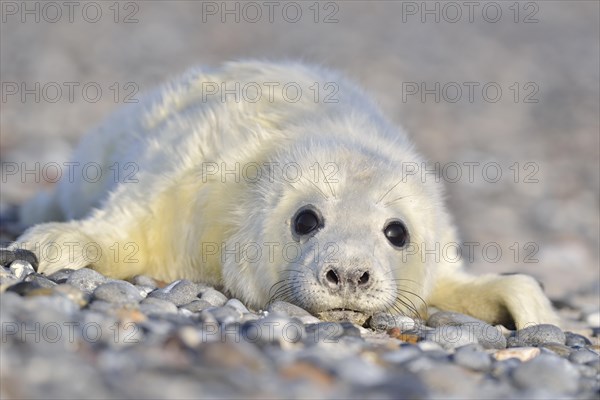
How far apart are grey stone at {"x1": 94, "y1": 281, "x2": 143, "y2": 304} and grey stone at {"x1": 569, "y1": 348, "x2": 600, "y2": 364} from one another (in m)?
1.80

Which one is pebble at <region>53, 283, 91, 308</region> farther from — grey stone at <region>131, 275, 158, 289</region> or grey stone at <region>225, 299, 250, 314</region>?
grey stone at <region>131, 275, 158, 289</region>

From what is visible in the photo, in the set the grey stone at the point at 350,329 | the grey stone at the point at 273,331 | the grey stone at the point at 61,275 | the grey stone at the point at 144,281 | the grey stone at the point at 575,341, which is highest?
A: the grey stone at the point at 144,281

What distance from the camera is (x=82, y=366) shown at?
310cm

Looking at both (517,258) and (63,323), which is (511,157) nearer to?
(517,258)

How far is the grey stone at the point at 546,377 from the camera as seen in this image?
3.56 meters

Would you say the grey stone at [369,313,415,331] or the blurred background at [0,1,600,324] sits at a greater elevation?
the blurred background at [0,1,600,324]

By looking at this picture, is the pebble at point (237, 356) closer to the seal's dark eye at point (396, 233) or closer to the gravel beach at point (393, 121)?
the gravel beach at point (393, 121)

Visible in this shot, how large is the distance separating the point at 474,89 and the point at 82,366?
582 inches

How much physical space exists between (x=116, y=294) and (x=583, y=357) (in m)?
1.92

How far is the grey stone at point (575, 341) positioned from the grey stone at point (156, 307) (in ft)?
6.66

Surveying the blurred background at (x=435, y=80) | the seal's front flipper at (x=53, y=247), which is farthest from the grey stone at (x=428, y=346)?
the blurred background at (x=435, y=80)

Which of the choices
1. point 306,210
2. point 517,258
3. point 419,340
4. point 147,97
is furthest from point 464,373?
A: point 517,258

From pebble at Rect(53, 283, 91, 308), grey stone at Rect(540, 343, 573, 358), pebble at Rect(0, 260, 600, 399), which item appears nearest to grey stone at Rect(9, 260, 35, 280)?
pebble at Rect(0, 260, 600, 399)

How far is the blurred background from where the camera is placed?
10539 mm
